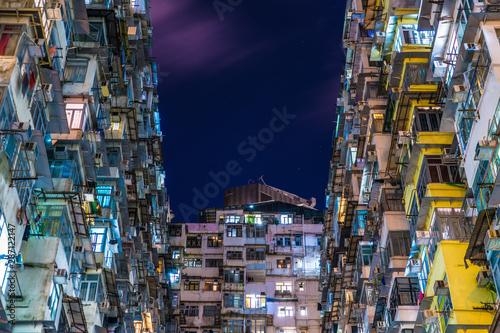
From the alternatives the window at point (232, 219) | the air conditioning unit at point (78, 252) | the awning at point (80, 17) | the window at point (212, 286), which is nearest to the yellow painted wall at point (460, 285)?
the air conditioning unit at point (78, 252)

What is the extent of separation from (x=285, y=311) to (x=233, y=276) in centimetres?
755

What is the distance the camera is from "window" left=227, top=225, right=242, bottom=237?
84.3 m

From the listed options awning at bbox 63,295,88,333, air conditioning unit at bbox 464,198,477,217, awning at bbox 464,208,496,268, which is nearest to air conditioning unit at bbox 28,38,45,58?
awning at bbox 63,295,88,333

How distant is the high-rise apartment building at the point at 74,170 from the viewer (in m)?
27.6

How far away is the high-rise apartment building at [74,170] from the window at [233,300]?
1797cm

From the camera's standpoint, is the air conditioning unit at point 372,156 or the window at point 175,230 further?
the window at point 175,230

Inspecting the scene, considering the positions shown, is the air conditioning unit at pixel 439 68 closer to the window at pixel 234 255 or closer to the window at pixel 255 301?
the window at pixel 255 301

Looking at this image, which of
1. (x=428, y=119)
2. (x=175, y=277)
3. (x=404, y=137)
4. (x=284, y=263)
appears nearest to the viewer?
(x=428, y=119)

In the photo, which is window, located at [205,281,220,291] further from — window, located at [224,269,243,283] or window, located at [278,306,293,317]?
window, located at [278,306,293,317]

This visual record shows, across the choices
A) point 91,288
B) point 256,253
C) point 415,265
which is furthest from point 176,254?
point 415,265

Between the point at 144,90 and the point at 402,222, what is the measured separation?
98.8 feet

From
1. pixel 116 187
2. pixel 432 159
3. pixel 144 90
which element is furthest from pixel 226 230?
pixel 432 159

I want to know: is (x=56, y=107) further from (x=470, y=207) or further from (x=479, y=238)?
(x=479, y=238)

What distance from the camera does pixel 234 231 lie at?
8481 centimetres
